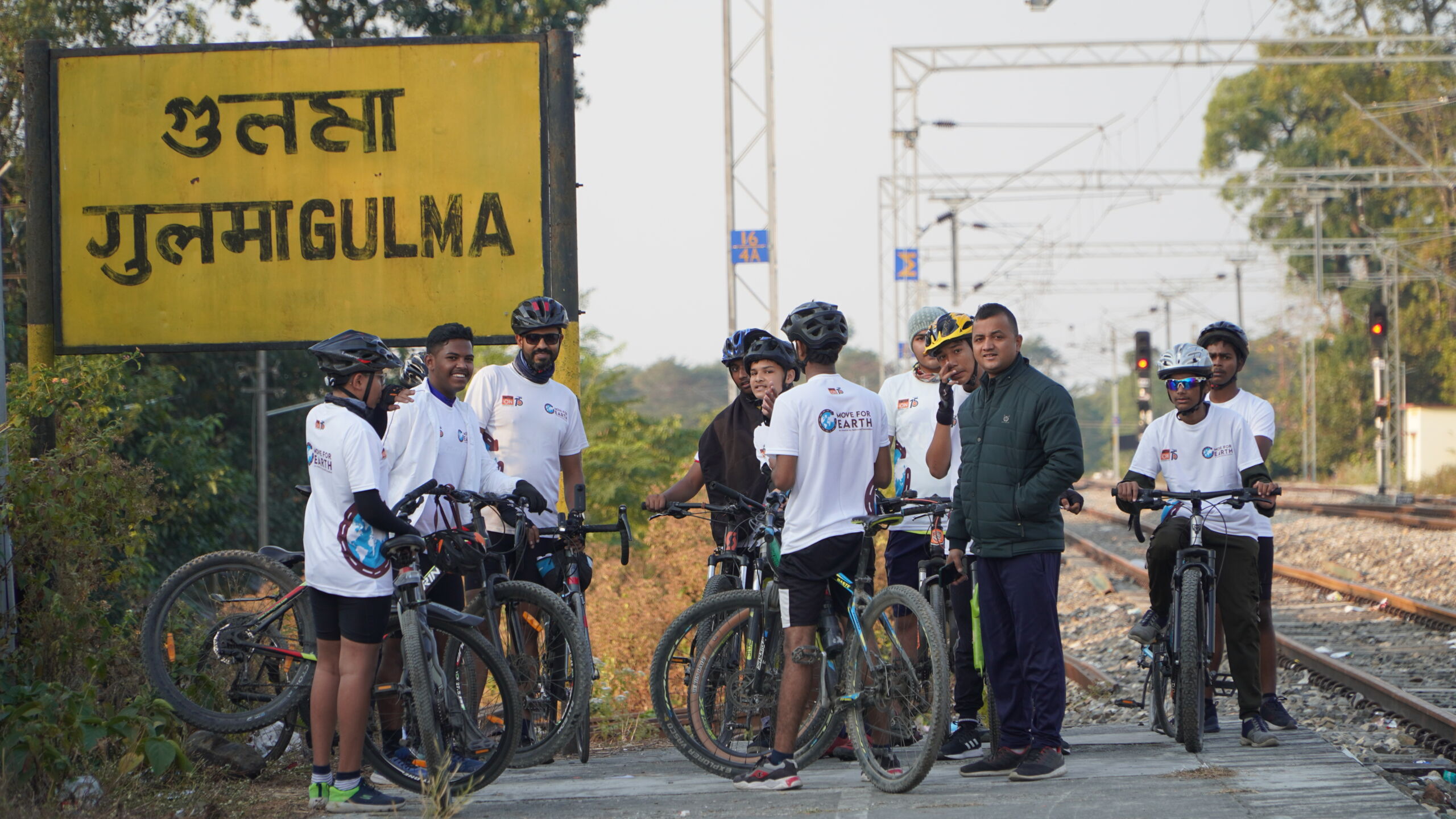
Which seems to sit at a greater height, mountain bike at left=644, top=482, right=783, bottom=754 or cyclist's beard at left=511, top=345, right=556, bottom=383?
cyclist's beard at left=511, top=345, right=556, bottom=383

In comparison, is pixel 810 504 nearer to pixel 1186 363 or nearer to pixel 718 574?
pixel 718 574

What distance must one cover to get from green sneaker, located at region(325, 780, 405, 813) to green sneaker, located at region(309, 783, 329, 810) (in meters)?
0.02

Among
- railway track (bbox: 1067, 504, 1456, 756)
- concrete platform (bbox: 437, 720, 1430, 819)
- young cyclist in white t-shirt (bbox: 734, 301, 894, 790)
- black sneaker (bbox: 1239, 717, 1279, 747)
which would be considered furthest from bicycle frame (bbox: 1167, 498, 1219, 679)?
railway track (bbox: 1067, 504, 1456, 756)

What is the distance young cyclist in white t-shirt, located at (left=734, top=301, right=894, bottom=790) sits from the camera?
626cm

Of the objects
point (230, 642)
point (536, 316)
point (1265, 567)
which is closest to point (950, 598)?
point (1265, 567)

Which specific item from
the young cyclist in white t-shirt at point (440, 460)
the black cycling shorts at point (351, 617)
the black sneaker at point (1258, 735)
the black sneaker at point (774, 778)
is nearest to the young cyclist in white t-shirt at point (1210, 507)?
the black sneaker at point (1258, 735)

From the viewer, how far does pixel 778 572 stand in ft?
21.1

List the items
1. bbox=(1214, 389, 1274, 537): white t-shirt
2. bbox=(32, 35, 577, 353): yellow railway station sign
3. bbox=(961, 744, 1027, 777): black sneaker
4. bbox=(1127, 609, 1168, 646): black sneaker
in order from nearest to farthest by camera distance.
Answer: bbox=(961, 744, 1027, 777): black sneaker → bbox=(1127, 609, 1168, 646): black sneaker → bbox=(1214, 389, 1274, 537): white t-shirt → bbox=(32, 35, 577, 353): yellow railway station sign

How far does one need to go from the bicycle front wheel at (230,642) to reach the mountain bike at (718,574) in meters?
1.61

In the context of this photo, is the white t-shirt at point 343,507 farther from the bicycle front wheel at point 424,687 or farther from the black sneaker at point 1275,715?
the black sneaker at point 1275,715

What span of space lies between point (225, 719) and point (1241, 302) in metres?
66.5

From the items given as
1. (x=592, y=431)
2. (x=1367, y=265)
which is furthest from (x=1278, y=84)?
(x=592, y=431)

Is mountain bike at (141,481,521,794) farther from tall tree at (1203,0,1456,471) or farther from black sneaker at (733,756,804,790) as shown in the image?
tall tree at (1203,0,1456,471)

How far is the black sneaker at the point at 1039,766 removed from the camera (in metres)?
→ 6.25
